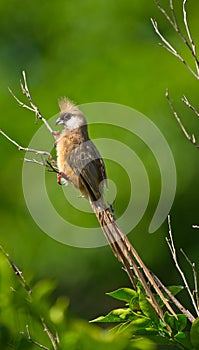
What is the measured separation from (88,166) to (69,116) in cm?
17

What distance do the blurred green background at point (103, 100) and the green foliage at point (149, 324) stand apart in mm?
3367

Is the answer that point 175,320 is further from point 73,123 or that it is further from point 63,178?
point 73,123

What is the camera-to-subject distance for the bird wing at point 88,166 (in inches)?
79.0

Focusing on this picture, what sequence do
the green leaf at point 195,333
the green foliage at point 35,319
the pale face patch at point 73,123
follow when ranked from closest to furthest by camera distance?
the green foliage at point 35,319, the green leaf at point 195,333, the pale face patch at point 73,123

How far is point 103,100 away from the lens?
4.75 meters

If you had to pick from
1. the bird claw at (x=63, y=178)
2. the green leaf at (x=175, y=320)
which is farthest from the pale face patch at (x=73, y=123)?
the green leaf at (x=175, y=320)

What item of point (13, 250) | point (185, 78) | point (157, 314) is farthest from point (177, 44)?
point (157, 314)

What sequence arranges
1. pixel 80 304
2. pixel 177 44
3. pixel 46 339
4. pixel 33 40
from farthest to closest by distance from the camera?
pixel 33 40 → pixel 80 304 → pixel 177 44 → pixel 46 339

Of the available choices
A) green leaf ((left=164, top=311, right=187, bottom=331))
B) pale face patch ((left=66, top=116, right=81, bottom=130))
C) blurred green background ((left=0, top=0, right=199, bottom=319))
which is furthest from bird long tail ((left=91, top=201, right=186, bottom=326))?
blurred green background ((left=0, top=0, right=199, bottom=319))

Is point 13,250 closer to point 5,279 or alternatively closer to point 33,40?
point 33,40

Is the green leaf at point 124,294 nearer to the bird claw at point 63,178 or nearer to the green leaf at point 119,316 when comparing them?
the green leaf at point 119,316

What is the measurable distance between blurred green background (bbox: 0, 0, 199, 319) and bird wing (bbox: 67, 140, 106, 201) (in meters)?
2.36

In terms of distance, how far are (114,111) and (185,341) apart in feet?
10.8

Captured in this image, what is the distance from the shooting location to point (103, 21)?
555 cm
